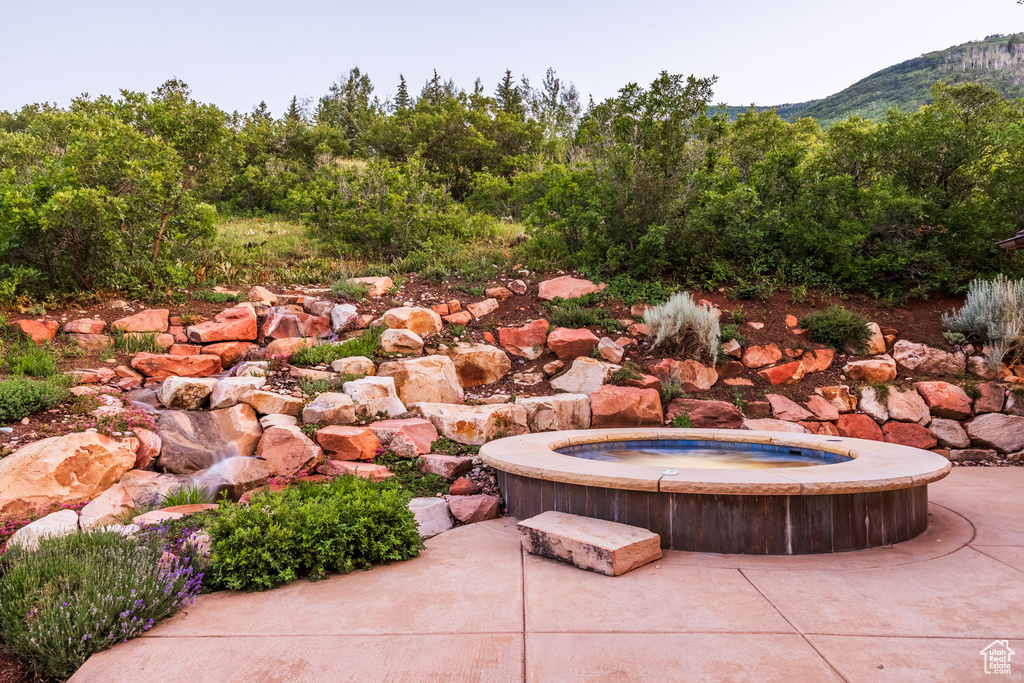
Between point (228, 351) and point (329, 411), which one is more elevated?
point (228, 351)

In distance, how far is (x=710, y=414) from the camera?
7023 mm

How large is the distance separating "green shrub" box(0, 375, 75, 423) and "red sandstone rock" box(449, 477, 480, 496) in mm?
3860

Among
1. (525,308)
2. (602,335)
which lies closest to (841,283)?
(602,335)

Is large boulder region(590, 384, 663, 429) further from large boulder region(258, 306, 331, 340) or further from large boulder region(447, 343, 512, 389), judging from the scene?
large boulder region(258, 306, 331, 340)

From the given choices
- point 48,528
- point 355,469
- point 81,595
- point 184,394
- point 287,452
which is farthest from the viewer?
point 184,394

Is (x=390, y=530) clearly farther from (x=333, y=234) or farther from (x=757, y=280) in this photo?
(x=333, y=234)

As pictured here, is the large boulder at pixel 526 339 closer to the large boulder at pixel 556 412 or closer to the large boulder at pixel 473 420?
the large boulder at pixel 556 412

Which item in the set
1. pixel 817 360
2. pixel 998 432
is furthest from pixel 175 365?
pixel 998 432

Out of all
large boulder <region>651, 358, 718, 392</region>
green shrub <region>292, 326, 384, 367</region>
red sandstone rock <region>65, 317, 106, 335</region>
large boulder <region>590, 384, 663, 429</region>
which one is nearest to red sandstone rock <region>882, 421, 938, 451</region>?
large boulder <region>651, 358, 718, 392</region>

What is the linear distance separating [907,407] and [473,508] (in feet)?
20.7

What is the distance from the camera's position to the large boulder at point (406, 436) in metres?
5.65

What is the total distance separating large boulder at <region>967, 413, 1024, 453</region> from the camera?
277 inches

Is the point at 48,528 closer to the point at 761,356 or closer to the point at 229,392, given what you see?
the point at 229,392

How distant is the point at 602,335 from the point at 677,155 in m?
4.50
